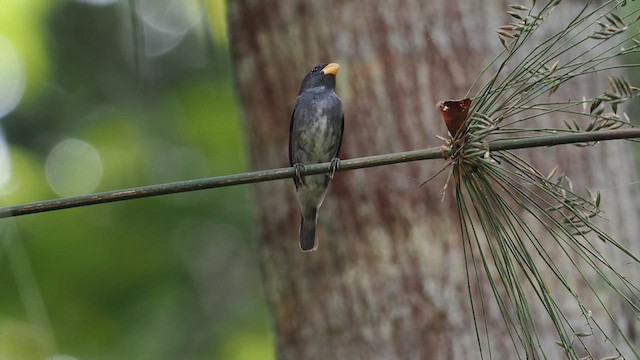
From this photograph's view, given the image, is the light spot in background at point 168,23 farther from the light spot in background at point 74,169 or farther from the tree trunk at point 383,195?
the tree trunk at point 383,195

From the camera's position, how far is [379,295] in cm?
389

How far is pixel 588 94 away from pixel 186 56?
12.9ft

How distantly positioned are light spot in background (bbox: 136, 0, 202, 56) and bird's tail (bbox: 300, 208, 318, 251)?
2743mm

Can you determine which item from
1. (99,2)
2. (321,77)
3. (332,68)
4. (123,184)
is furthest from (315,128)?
(99,2)

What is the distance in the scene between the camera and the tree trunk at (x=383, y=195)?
3.85 meters

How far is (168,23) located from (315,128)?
300 cm

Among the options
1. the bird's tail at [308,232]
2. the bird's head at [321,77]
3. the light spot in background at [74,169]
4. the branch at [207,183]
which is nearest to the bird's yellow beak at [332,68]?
the bird's head at [321,77]

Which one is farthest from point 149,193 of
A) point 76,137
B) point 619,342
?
point 76,137

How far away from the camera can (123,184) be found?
653 cm

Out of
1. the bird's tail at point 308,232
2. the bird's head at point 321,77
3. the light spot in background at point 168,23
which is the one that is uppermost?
the light spot in background at point 168,23

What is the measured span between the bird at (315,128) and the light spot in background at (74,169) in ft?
7.53

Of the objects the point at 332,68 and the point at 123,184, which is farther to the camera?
the point at 123,184

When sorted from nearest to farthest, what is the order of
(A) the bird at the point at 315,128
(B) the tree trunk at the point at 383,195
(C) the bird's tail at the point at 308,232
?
(B) the tree trunk at the point at 383,195
(C) the bird's tail at the point at 308,232
(A) the bird at the point at 315,128

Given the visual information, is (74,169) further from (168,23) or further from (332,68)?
(332,68)
